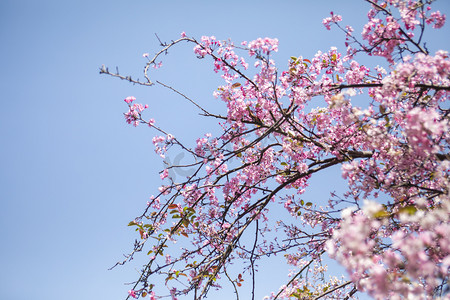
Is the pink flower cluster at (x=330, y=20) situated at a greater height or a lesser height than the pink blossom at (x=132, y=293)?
greater

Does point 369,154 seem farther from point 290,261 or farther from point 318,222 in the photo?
point 290,261

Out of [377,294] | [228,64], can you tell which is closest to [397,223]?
[377,294]

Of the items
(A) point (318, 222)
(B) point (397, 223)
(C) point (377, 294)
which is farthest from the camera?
(A) point (318, 222)

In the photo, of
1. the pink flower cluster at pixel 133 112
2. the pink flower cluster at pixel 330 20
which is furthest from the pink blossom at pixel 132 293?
the pink flower cluster at pixel 330 20

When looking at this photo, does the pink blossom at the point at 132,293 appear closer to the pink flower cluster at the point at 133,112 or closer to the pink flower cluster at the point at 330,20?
the pink flower cluster at the point at 133,112

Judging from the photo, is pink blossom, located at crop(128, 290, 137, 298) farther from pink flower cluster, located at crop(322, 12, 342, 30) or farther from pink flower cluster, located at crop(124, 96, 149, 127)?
pink flower cluster, located at crop(322, 12, 342, 30)

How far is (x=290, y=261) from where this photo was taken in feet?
19.5

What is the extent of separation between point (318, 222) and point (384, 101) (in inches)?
117

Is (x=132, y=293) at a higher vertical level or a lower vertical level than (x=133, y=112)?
lower

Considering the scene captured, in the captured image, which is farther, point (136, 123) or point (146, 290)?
point (136, 123)

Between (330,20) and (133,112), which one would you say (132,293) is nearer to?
(133,112)

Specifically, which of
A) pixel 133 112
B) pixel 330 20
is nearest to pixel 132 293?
pixel 133 112

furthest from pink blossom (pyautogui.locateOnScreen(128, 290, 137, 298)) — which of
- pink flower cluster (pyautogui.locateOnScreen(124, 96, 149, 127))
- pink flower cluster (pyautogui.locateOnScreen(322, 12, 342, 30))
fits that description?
pink flower cluster (pyautogui.locateOnScreen(322, 12, 342, 30))

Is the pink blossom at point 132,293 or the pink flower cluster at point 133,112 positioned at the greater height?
the pink flower cluster at point 133,112
